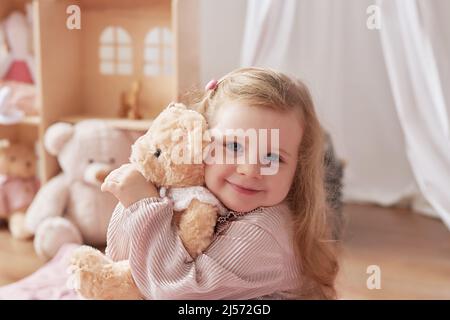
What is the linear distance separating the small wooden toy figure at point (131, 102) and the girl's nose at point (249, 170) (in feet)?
1.15

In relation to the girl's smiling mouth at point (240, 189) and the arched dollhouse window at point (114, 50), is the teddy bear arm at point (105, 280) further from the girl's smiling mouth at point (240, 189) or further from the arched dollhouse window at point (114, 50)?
the arched dollhouse window at point (114, 50)

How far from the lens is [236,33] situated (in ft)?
4.07

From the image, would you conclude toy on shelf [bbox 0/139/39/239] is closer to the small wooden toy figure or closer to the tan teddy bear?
the small wooden toy figure

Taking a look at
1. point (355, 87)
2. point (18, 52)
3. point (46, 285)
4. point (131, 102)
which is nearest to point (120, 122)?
point (131, 102)

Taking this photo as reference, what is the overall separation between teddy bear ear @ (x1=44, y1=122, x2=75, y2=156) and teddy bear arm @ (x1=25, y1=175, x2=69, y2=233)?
0.13 meters

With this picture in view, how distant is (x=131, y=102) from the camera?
1038 millimetres

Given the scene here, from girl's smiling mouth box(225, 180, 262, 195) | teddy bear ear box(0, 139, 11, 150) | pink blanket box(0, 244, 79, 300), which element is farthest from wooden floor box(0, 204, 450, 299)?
girl's smiling mouth box(225, 180, 262, 195)

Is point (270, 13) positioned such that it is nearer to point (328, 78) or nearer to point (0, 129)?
point (328, 78)

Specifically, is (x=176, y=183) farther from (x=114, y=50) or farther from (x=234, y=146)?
(x=114, y=50)

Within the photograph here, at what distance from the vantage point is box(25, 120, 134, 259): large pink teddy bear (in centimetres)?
117

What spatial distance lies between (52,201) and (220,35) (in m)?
0.57

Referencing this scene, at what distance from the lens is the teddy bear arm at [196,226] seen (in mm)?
744

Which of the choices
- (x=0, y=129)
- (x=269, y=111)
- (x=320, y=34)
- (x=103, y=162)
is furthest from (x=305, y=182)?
(x=0, y=129)

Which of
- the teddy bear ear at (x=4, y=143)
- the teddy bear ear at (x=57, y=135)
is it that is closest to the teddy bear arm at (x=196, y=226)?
the teddy bear ear at (x=57, y=135)
